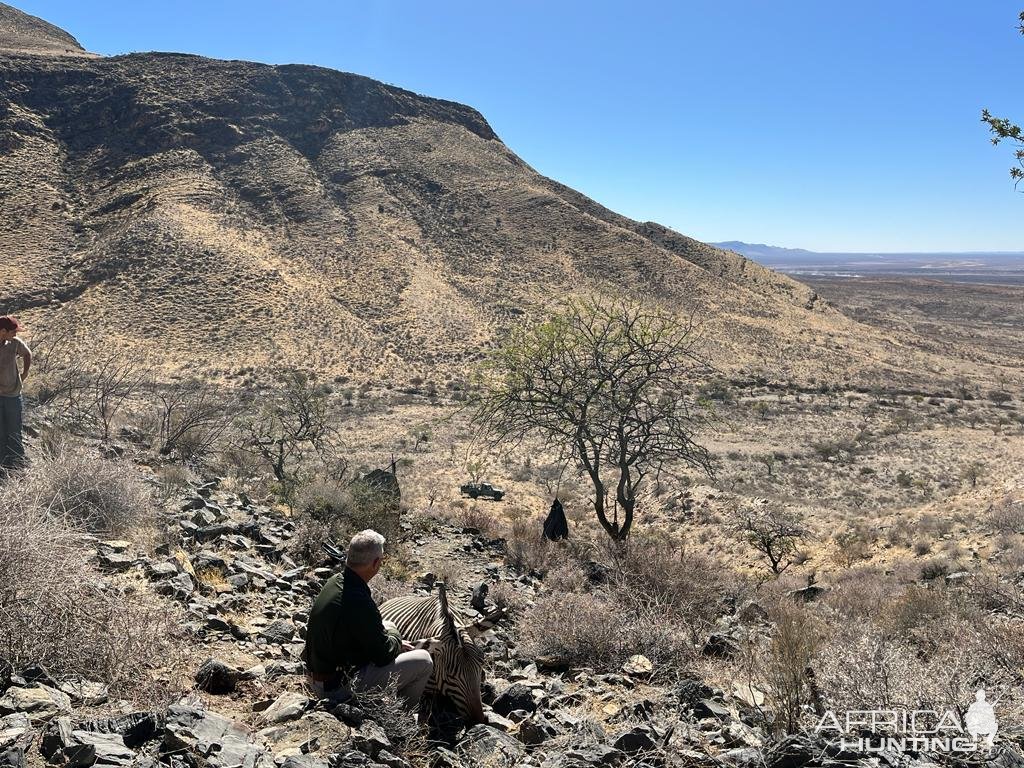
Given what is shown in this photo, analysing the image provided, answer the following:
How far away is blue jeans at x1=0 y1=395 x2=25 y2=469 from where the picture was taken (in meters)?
6.90

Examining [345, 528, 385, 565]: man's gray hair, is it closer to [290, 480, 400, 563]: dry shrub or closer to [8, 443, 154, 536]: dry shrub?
[8, 443, 154, 536]: dry shrub

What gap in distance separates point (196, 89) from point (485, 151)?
28396mm

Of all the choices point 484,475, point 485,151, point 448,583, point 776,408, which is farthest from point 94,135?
point 448,583

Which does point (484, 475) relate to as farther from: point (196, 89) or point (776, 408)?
point (196, 89)

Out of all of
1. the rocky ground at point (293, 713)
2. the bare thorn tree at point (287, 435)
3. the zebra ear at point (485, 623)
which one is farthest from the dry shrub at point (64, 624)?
the bare thorn tree at point (287, 435)

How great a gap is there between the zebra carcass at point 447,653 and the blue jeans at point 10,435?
17.1ft

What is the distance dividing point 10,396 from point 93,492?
1724 millimetres

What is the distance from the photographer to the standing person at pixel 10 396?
691 cm

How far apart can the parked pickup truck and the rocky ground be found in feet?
35.5

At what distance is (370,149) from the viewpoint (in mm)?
62156

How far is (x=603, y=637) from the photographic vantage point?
17.6ft

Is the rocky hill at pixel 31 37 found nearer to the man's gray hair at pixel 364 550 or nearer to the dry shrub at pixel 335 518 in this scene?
the dry shrub at pixel 335 518

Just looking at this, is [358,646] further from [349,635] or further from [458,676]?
[458,676]

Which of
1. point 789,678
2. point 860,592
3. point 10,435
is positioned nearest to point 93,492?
point 10,435
